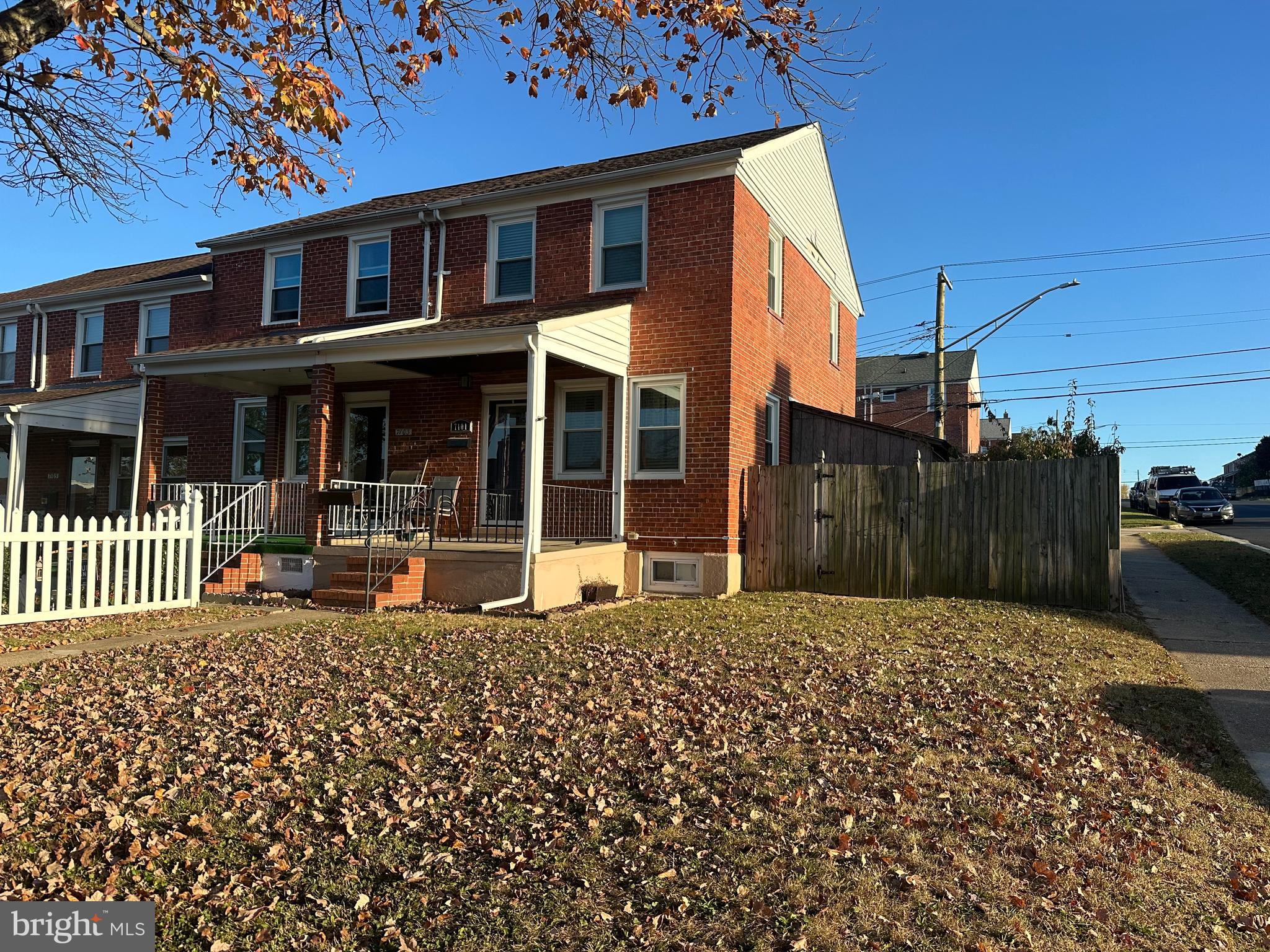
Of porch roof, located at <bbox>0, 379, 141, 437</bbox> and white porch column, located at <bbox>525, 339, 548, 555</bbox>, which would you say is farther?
porch roof, located at <bbox>0, 379, 141, 437</bbox>

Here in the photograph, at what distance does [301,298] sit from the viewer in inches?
660

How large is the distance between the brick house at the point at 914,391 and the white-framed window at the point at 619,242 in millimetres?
32720

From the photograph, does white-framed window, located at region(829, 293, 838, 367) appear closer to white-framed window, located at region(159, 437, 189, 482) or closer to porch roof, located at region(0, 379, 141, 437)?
white-framed window, located at region(159, 437, 189, 482)

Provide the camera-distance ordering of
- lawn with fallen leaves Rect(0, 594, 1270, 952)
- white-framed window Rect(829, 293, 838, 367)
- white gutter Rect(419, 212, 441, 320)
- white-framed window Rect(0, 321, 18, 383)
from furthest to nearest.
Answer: white-framed window Rect(0, 321, 18, 383) < white-framed window Rect(829, 293, 838, 367) < white gutter Rect(419, 212, 441, 320) < lawn with fallen leaves Rect(0, 594, 1270, 952)

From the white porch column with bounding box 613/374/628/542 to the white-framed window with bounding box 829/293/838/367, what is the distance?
7987 millimetres

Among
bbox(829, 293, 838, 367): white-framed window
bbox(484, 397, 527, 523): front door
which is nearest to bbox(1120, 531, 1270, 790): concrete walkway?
bbox(829, 293, 838, 367): white-framed window

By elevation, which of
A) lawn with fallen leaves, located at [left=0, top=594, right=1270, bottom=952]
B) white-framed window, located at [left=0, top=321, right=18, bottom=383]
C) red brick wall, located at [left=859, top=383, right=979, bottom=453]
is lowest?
lawn with fallen leaves, located at [left=0, top=594, right=1270, bottom=952]

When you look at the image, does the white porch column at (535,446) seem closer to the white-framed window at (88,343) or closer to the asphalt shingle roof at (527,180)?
the asphalt shingle roof at (527,180)

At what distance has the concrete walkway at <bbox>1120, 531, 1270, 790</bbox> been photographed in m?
6.49

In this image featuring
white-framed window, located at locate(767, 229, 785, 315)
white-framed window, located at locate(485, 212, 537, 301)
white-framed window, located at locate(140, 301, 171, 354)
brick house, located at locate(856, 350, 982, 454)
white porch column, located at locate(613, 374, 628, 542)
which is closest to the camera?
white porch column, located at locate(613, 374, 628, 542)

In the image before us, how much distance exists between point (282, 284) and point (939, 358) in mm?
15504

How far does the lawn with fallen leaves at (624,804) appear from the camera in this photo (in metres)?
3.45

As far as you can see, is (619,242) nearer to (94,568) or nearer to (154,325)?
(94,568)

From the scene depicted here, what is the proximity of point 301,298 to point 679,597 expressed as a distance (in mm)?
9649
